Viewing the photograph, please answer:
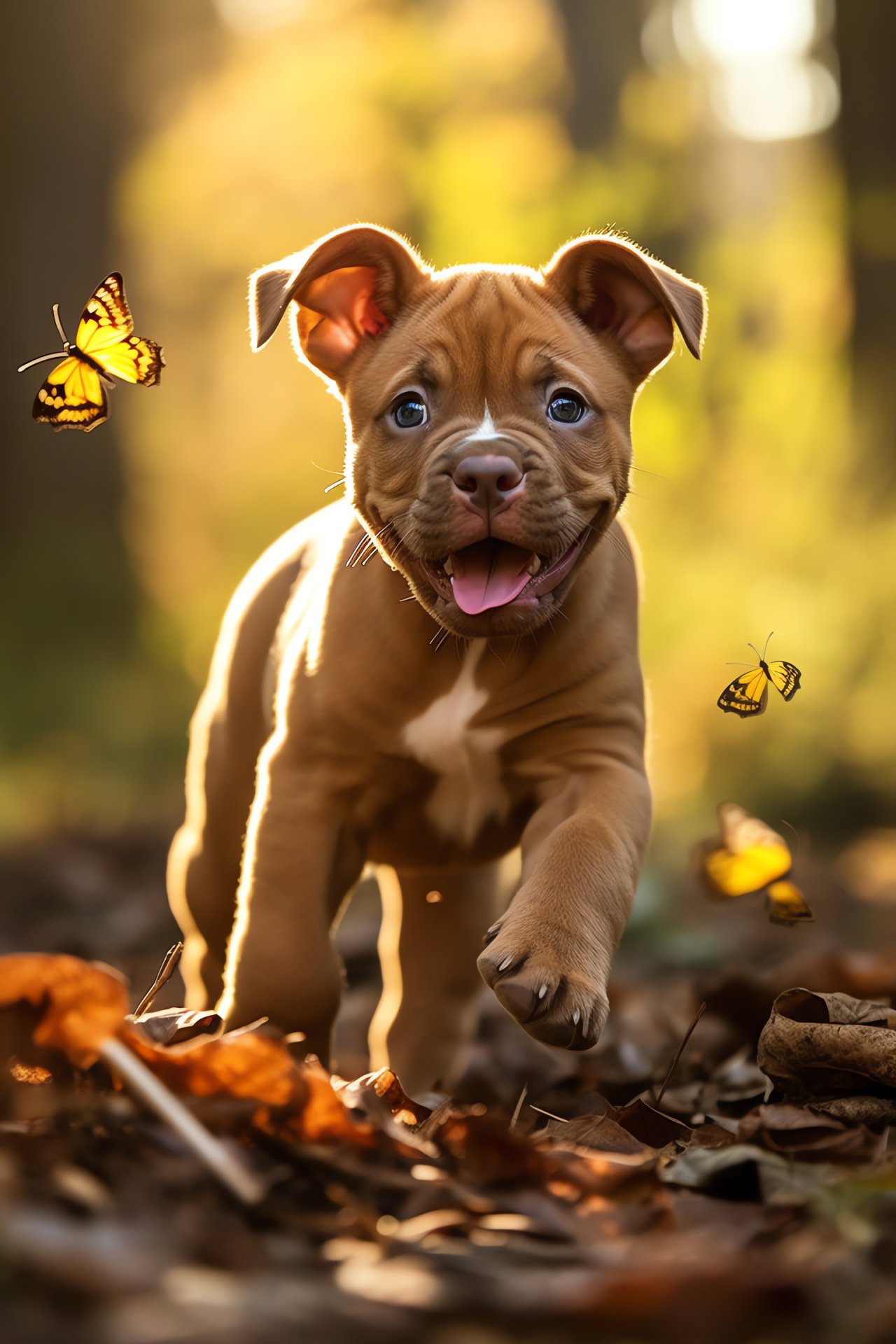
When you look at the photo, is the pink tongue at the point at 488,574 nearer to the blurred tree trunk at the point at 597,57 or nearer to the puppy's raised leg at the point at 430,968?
the puppy's raised leg at the point at 430,968

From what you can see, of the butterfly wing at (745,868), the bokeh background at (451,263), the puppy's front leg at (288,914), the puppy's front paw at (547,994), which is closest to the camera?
the puppy's front paw at (547,994)

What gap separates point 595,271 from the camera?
3.92 m

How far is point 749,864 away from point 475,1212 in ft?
6.44

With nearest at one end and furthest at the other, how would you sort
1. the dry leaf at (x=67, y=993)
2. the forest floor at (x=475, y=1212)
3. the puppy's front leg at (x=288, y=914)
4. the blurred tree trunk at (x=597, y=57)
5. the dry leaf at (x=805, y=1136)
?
the forest floor at (x=475, y=1212)
the dry leaf at (x=67, y=993)
the dry leaf at (x=805, y=1136)
the puppy's front leg at (x=288, y=914)
the blurred tree trunk at (x=597, y=57)

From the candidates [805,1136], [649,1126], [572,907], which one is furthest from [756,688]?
[805,1136]

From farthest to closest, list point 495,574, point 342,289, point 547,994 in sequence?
point 342,289 < point 495,574 < point 547,994

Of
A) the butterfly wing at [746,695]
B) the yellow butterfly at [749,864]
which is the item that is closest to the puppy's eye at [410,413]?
the butterfly wing at [746,695]

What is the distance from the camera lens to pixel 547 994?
9.11 ft

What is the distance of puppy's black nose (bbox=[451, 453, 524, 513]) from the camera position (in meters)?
3.22

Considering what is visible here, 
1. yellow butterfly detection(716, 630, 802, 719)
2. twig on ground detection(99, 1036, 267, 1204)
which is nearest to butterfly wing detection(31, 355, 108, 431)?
twig on ground detection(99, 1036, 267, 1204)

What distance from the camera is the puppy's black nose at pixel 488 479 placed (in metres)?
3.22

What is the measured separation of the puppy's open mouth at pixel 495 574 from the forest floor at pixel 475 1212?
1.17 meters

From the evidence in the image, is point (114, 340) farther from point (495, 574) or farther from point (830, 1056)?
point (830, 1056)

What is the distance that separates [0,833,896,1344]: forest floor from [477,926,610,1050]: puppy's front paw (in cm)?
21
